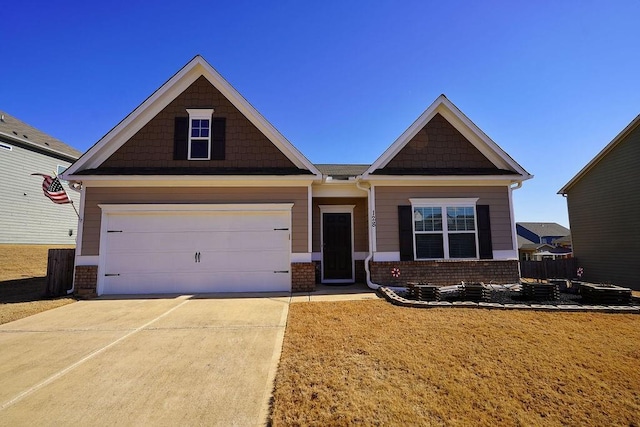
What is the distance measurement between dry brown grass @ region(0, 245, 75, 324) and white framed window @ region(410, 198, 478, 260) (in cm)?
973

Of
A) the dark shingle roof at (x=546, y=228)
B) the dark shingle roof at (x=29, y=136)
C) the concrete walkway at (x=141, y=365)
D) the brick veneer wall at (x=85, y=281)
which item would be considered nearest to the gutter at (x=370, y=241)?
the concrete walkway at (x=141, y=365)

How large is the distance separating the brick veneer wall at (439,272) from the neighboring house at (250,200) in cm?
3

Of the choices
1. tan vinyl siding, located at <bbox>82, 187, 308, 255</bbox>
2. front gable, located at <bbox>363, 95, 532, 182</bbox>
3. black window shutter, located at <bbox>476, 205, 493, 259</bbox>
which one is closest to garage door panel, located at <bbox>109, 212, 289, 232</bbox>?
tan vinyl siding, located at <bbox>82, 187, 308, 255</bbox>

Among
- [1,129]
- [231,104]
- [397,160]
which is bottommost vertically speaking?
[397,160]

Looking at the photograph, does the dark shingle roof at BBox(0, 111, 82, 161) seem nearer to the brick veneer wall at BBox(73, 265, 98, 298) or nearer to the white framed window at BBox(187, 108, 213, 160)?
the brick veneer wall at BBox(73, 265, 98, 298)

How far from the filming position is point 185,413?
311 centimetres

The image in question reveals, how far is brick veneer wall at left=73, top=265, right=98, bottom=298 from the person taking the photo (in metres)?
8.89

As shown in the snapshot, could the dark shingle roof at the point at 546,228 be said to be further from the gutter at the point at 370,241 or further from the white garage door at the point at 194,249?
the white garage door at the point at 194,249

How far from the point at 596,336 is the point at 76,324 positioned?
9078mm

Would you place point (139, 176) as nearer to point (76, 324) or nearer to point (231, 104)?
point (231, 104)

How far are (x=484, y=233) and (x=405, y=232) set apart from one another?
2497 millimetres

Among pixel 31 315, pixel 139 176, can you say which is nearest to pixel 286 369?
pixel 31 315

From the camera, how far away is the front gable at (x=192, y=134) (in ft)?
31.6

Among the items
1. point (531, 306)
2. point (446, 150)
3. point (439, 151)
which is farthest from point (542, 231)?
point (531, 306)
